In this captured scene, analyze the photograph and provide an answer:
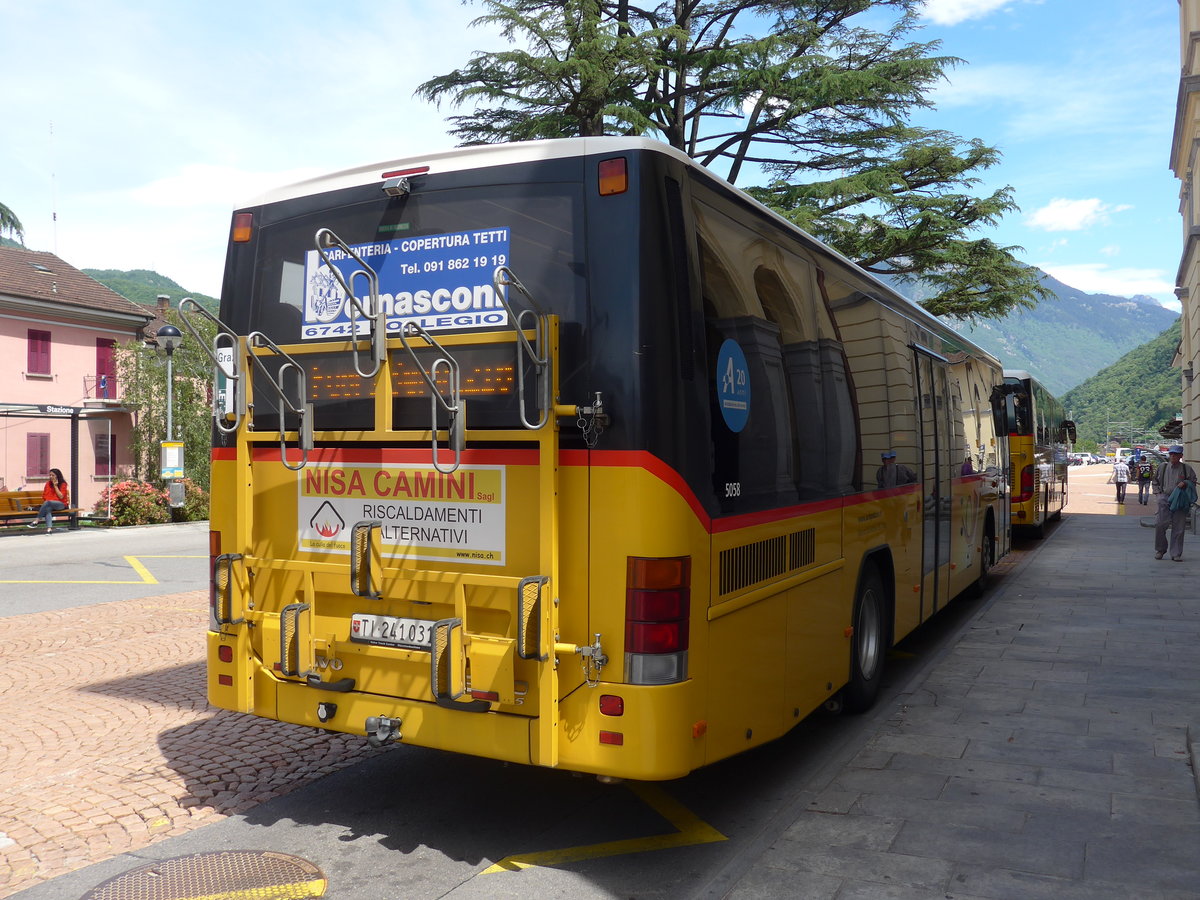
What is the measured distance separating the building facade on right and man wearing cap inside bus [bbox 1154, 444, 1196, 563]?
1195 centimetres

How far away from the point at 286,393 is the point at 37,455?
104 ft

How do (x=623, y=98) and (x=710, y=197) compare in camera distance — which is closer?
(x=710, y=197)

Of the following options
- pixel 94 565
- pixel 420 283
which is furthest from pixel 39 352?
pixel 420 283

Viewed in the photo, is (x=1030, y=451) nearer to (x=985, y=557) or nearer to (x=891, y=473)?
(x=985, y=557)

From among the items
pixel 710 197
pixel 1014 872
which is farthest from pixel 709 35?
pixel 1014 872

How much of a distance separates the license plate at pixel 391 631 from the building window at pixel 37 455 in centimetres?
3191

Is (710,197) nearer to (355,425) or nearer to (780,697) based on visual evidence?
(355,425)

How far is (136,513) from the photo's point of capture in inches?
999

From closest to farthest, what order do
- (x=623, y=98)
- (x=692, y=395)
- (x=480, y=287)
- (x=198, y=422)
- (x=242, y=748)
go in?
(x=692, y=395) → (x=480, y=287) → (x=242, y=748) → (x=623, y=98) → (x=198, y=422)

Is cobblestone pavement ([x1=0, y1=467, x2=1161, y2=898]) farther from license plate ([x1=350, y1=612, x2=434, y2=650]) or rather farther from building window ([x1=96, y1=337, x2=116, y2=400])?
building window ([x1=96, y1=337, x2=116, y2=400])

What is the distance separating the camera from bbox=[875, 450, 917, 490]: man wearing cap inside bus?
690cm

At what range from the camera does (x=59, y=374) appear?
33.5 meters

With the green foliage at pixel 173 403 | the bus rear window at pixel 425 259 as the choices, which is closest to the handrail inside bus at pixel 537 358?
the bus rear window at pixel 425 259

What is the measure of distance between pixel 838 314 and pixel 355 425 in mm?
3119
